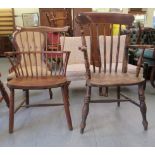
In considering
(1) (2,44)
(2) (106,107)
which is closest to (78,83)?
(2) (106,107)

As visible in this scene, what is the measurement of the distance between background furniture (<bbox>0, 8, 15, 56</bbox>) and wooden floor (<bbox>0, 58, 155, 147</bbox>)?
5.27 meters

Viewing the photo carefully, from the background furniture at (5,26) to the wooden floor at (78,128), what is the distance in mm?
5265

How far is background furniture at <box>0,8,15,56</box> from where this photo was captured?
7426 mm

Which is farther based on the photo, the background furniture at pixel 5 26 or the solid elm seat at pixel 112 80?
the background furniture at pixel 5 26

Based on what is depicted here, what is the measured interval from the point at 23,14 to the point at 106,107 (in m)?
5.90

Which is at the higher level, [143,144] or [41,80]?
[41,80]

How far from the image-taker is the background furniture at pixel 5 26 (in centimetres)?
743

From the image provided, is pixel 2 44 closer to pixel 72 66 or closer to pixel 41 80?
pixel 72 66

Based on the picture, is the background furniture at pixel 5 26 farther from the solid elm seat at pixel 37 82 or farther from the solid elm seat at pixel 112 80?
the solid elm seat at pixel 112 80

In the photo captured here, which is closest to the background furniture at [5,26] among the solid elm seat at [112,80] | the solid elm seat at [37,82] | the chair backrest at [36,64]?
the chair backrest at [36,64]

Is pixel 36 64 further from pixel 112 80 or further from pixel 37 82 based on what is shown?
pixel 112 80

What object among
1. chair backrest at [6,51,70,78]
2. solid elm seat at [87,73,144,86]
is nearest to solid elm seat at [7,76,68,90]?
chair backrest at [6,51,70,78]

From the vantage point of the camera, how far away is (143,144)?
1.77m
